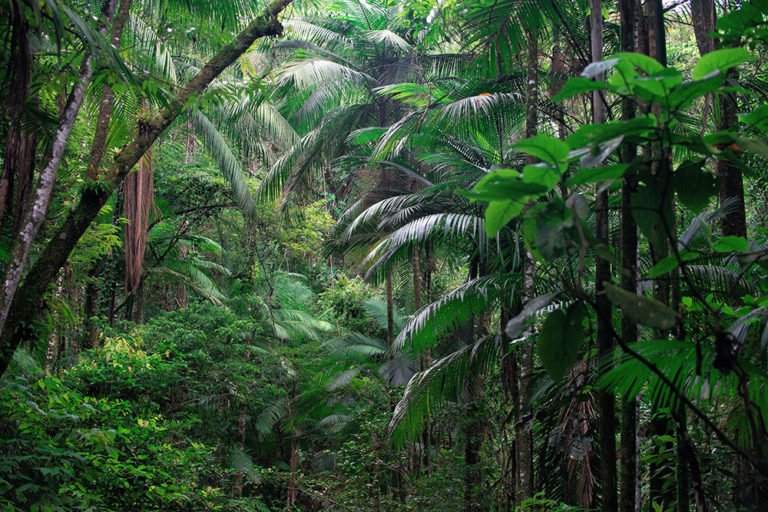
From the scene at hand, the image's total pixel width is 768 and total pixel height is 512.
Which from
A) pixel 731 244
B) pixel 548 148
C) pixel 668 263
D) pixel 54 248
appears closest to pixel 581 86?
pixel 548 148

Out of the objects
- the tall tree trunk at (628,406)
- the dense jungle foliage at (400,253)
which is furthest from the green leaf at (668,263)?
the tall tree trunk at (628,406)

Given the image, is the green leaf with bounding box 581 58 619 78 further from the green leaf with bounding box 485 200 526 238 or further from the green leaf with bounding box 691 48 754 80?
the green leaf with bounding box 485 200 526 238

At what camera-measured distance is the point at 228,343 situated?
12.1 meters

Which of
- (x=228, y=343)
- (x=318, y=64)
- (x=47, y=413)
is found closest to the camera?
(x=47, y=413)

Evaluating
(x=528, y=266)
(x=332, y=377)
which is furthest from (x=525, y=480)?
(x=332, y=377)

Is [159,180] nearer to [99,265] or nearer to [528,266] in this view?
[99,265]

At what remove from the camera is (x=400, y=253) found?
840cm

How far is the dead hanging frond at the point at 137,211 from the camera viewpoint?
1005 cm

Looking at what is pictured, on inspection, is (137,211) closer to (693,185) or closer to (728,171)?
(728,171)

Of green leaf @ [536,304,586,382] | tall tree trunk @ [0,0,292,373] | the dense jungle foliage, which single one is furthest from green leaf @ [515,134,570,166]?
tall tree trunk @ [0,0,292,373]

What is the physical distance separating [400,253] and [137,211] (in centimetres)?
A: 447

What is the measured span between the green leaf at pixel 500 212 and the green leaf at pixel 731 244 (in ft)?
2.15

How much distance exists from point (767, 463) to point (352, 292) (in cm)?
1238

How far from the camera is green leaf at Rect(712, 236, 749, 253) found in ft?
5.27
